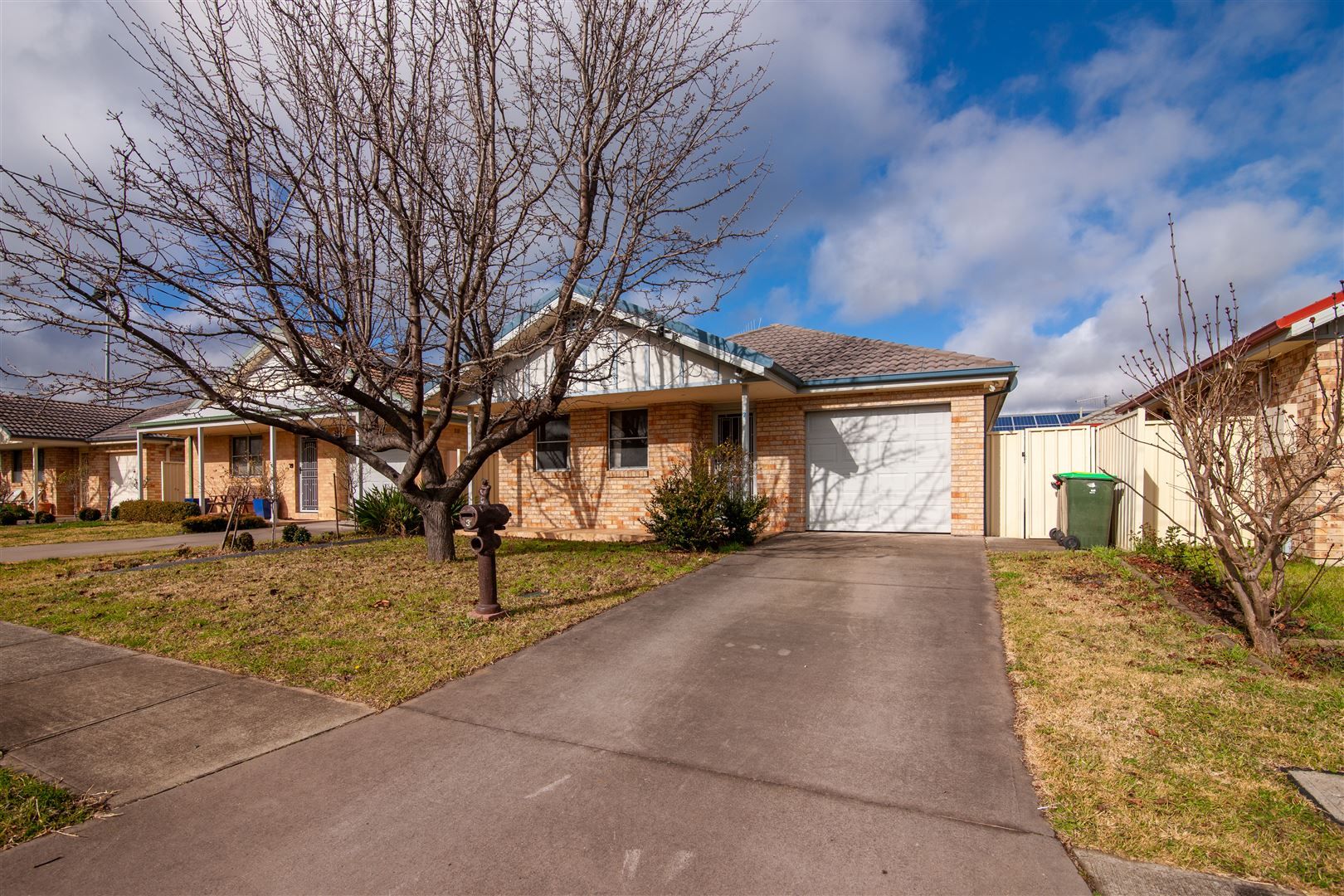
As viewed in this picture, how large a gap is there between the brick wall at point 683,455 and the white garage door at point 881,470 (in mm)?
209

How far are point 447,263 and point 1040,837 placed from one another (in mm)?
7954

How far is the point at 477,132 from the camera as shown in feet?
28.2

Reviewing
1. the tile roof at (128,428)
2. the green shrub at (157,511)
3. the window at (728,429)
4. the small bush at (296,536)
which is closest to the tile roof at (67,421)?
the tile roof at (128,428)

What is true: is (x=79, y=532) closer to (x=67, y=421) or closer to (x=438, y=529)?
(x=67, y=421)

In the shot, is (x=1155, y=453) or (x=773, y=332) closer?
(x=1155, y=453)

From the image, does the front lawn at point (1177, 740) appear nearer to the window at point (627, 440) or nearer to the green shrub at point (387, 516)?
the window at point (627, 440)

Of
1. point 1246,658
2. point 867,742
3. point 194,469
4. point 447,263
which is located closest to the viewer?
point 867,742

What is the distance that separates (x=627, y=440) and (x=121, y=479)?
21453 mm

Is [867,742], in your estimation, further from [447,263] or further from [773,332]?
[773,332]

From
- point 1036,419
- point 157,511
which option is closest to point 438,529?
point 157,511

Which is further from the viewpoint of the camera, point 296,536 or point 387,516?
point 387,516

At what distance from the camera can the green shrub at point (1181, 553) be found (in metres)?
7.03

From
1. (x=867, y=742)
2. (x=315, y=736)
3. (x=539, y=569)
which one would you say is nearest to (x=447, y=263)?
(x=539, y=569)

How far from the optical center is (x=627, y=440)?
13719 millimetres
